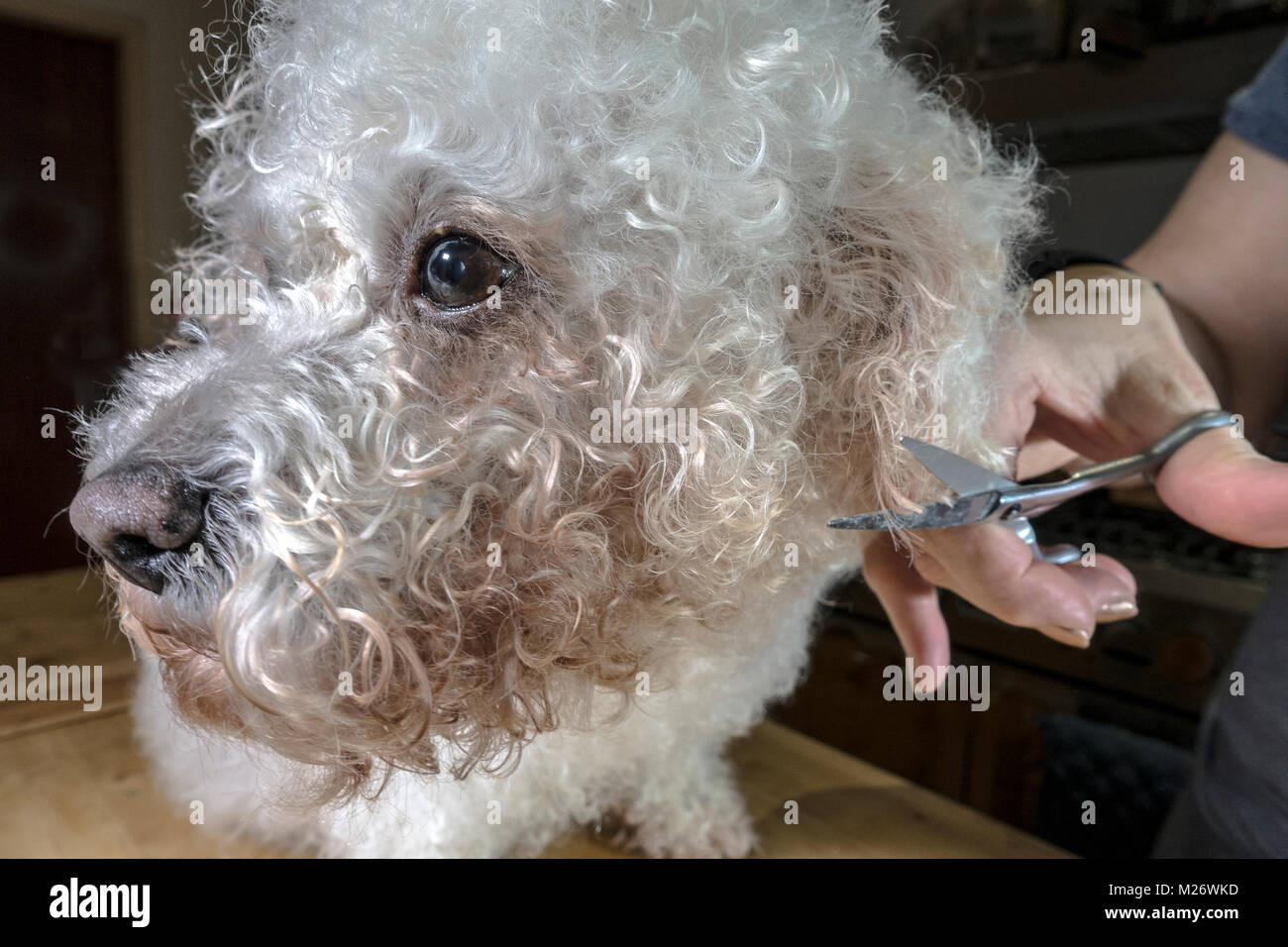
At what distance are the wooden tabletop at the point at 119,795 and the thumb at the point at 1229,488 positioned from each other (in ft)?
1.21

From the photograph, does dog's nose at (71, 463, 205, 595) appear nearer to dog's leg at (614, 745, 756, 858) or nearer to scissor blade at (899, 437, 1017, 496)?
scissor blade at (899, 437, 1017, 496)

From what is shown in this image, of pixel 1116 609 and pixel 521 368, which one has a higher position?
pixel 521 368

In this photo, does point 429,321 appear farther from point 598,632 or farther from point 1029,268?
point 1029,268

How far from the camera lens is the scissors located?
1.35 ft

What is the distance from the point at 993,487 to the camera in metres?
0.42

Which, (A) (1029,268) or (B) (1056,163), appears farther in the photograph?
(B) (1056,163)

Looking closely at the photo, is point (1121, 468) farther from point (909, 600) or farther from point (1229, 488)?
point (909, 600)

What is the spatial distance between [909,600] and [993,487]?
0.16 meters

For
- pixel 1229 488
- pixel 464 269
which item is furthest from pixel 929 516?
pixel 464 269

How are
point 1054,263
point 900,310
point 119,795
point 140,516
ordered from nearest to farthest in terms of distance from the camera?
1. point 140,516
2. point 900,310
3. point 1054,263
4. point 119,795

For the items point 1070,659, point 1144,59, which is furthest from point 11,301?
point 1144,59
